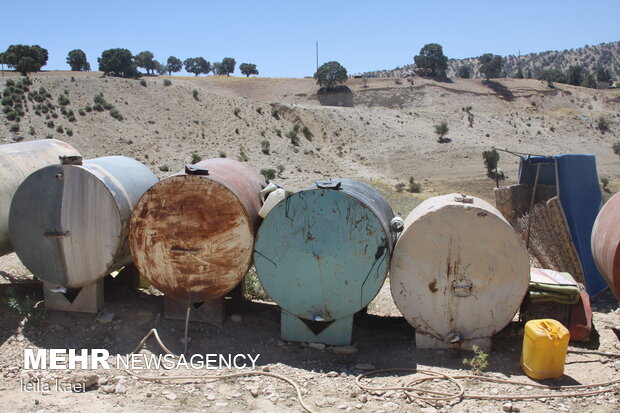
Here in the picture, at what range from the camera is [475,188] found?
27.5 metres

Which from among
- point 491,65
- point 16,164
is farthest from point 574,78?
point 16,164

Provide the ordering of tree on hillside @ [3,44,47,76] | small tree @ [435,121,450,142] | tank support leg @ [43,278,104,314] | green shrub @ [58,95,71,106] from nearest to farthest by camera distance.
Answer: tank support leg @ [43,278,104,314]
green shrub @ [58,95,71,106]
small tree @ [435,121,450,142]
tree on hillside @ [3,44,47,76]

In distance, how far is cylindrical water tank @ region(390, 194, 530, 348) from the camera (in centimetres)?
559

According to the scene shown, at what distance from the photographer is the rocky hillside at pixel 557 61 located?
87106 millimetres

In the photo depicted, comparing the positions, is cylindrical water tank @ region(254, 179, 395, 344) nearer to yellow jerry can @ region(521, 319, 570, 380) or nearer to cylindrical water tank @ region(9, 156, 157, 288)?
yellow jerry can @ region(521, 319, 570, 380)

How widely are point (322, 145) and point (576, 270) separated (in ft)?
100

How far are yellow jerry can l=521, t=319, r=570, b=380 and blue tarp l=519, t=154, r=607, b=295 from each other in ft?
9.84

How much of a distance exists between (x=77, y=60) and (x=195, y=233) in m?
70.5

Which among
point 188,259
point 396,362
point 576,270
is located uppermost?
point 188,259

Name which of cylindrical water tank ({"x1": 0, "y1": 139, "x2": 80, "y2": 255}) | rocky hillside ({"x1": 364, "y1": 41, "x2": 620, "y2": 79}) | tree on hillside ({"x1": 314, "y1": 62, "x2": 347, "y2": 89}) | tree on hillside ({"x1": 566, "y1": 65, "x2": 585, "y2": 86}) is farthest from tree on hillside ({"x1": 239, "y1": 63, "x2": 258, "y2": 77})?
cylindrical water tank ({"x1": 0, "y1": 139, "x2": 80, "y2": 255})

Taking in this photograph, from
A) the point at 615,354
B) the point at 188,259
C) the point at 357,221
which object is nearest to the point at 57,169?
the point at 188,259

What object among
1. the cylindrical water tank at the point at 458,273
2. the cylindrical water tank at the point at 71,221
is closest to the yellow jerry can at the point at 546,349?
the cylindrical water tank at the point at 458,273

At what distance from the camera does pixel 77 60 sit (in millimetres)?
68250

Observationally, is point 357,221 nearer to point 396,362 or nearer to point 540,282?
point 396,362
